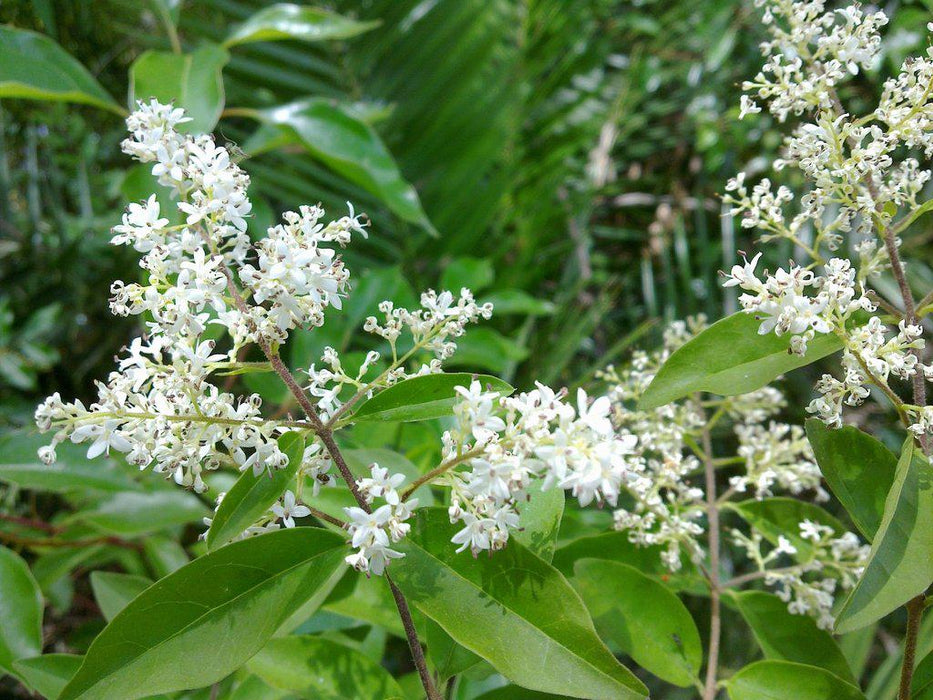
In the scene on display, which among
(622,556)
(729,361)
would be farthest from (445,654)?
(729,361)

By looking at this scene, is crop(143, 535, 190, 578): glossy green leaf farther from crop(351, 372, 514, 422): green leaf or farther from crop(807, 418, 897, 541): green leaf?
crop(807, 418, 897, 541): green leaf

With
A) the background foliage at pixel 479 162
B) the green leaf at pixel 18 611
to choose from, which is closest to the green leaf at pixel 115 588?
the green leaf at pixel 18 611

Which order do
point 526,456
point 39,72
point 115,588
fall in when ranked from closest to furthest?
point 526,456 → point 115,588 → point 39,72

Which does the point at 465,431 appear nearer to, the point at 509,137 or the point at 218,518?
the point at 218,518

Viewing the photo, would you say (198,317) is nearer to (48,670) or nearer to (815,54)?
(48,670)

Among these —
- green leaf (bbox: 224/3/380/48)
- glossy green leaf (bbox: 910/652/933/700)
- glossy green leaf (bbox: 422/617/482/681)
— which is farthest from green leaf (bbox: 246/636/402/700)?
green leaf (bbox: 224/3/380/48)

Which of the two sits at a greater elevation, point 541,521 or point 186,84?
point 186,84

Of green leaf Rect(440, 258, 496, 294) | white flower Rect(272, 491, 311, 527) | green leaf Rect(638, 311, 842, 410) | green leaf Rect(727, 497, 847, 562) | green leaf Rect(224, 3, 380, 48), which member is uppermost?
green leaf Rect(224, 3, 380, 48)
